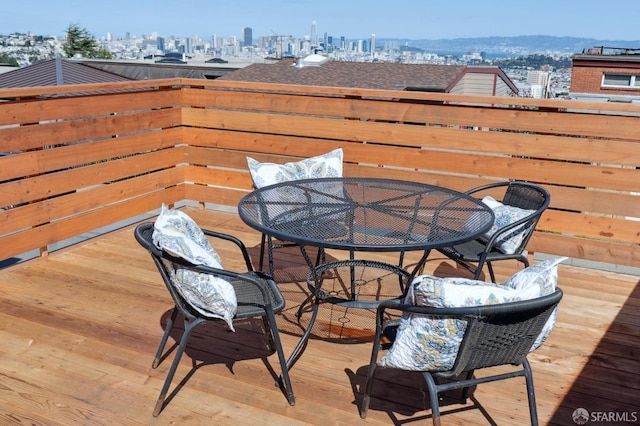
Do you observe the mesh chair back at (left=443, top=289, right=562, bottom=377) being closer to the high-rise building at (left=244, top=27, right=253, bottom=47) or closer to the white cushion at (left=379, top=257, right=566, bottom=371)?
the white cushion at (left=379, top=257, right=566, bottom=371)

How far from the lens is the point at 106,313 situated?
3410mm

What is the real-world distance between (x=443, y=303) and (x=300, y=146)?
10.4 ft

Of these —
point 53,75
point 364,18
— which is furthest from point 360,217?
point 364,18

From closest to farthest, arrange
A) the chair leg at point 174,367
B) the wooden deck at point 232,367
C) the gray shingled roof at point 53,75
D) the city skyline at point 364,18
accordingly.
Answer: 1. the chair leg at point 174,367
2. the wooden deck at point 232,367
3. the gray shingled roof at point 53,75
4. the city skyline at point 364,18

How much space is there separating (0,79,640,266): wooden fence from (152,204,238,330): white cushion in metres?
2.06

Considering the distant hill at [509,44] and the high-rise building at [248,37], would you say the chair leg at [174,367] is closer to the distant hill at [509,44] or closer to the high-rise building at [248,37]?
the distant hill at [509,44]

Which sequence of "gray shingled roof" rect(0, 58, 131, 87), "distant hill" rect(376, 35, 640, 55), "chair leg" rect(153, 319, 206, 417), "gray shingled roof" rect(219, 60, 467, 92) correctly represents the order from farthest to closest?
"distant hill" rect(376, 35, 640, 55) → "gray shingled roof" rect(219, 60, 467, 92) → "gray shingled roof" rect(0, 58, 131, 87) → "chair leg" rect(153, 319, 206, 417)

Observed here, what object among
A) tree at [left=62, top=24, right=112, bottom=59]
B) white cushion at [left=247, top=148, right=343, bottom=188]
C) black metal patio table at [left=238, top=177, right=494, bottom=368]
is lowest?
black metal patio table at [left=238, top=177, right=494, bottom=368]

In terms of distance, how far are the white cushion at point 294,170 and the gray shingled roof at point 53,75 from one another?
13.4 metres

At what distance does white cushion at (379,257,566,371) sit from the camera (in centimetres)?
196

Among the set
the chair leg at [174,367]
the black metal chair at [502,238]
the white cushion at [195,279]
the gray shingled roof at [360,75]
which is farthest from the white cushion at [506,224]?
the gray shingled roof at [360,75]

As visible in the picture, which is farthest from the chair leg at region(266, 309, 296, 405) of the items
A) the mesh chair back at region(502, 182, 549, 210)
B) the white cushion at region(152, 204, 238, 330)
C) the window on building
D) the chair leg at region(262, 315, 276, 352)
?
the window on building

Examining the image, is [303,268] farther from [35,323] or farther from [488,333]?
[488,333]

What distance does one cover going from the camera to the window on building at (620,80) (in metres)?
31.0
